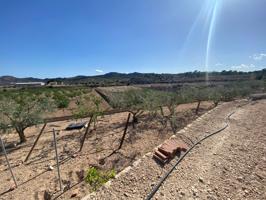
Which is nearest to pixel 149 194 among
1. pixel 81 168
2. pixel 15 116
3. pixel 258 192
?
pixel 258 192

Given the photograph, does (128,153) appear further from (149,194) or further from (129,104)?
(129,104)

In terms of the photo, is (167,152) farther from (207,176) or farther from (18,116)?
(18,116)

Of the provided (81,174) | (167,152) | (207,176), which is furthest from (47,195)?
(207,176)

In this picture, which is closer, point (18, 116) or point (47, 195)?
point (47, 195)

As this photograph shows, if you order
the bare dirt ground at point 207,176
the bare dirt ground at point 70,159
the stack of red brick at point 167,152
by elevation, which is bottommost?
the bare dirt ground at point 70,159

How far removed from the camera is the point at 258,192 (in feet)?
17.2

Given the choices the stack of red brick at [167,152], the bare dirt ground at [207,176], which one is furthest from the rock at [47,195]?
the stack of red brick at [167,152]

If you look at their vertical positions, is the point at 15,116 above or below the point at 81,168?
above

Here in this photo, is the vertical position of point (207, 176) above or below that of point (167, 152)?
below

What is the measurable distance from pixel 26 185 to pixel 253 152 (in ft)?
23.9

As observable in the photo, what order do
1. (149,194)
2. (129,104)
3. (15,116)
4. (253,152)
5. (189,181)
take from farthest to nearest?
1. (129,104)
2. (15,116)
3. (253,152)
4. (189,181)
5. (149,194)

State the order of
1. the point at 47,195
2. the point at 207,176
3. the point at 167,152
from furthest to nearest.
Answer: the point at 167,152 → the point at 47,195 → the point at 207,176

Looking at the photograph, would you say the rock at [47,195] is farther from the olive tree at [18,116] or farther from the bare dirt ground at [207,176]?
the olive tree at [18,116]

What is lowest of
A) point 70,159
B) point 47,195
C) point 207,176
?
point 70,159
